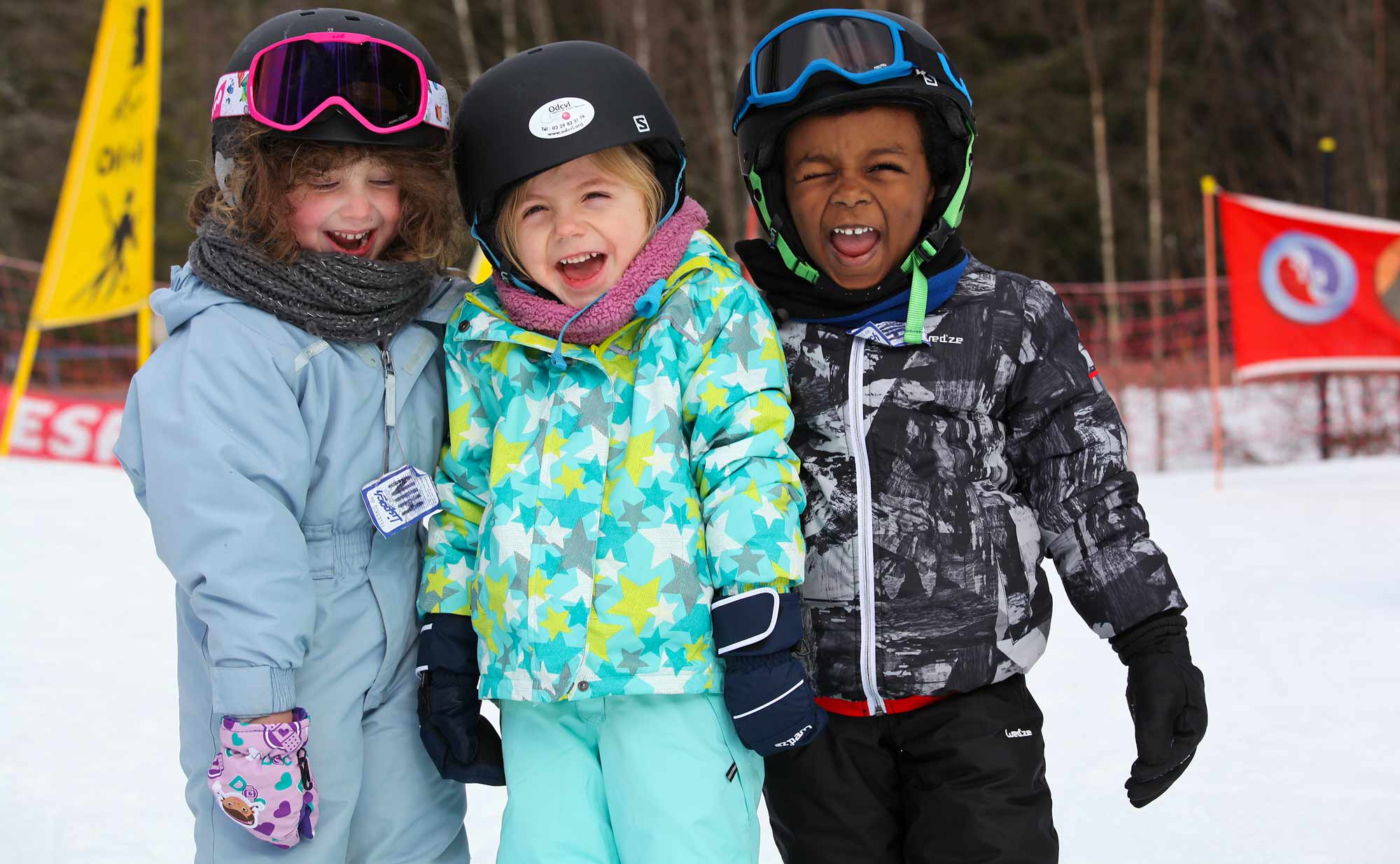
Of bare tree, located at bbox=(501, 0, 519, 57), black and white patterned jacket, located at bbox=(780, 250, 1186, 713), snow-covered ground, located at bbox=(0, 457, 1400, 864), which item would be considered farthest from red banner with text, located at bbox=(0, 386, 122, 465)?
black and white patterned jacket, located at bbox=(780, 250, 1186, 713)

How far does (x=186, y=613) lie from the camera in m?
1.79

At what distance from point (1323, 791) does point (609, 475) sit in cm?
235

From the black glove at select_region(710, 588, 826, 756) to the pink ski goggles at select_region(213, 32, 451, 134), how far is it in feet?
3.05

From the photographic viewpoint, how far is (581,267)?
6.06 feet

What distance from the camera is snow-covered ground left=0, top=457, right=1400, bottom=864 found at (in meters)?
2.88

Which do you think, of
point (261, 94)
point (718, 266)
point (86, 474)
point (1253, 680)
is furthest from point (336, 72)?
point (86, 474)

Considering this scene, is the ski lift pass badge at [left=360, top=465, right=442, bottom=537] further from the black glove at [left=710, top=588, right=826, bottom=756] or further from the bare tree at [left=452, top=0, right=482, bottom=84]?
the bare tree at [left=452, top=0, right=482, bottom=84]

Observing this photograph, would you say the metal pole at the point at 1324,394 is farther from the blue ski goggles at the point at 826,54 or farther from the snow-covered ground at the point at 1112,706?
the blue ski goggles at the point at 826,54

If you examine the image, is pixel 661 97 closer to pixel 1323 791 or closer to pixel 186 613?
pixel 186 613

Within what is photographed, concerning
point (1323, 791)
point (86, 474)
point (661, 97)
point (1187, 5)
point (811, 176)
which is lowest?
point (1323, 791)

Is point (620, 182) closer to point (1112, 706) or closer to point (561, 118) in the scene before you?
point (561, 118)

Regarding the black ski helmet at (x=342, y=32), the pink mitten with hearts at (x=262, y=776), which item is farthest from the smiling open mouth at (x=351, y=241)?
the pink mitten with hearts at (x=262, y=776)

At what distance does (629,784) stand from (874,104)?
1137 millimetres

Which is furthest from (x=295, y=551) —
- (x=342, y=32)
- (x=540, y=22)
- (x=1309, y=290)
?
(x=540, y=22)
